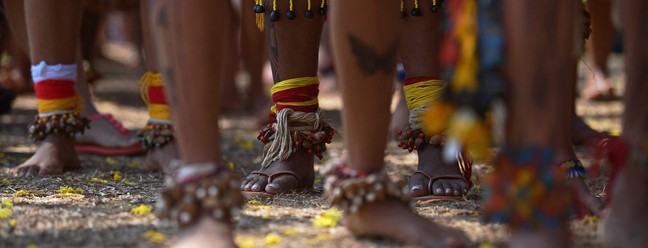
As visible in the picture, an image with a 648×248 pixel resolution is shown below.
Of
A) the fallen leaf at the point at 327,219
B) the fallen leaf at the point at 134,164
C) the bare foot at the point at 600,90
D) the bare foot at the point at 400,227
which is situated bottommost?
the bare foot at the point at 600,90

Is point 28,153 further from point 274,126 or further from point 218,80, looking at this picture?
point 218,80

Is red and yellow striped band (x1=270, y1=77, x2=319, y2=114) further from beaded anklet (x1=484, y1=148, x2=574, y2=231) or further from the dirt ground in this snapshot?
beaded anklet (x1=484, y1=148, x2=574, y2=231)

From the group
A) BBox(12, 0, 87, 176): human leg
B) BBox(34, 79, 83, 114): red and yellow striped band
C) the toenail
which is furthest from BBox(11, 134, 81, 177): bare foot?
the toenail

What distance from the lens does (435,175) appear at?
2572 millimetres

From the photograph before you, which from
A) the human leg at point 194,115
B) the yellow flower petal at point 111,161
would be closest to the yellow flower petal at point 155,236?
the human leg at point 194,115

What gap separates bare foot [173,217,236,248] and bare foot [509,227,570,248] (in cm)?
57

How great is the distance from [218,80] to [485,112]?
1.94 ft

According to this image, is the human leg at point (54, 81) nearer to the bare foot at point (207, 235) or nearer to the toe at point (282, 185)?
the toe at point (282, 185)

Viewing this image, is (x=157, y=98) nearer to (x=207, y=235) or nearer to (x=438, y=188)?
(x=438, y=188)

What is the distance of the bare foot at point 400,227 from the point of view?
1804 millimetres

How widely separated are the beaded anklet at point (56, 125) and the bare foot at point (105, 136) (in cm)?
51

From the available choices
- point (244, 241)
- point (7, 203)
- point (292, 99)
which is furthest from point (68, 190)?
point (244, 241)

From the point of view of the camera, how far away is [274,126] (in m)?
2.73

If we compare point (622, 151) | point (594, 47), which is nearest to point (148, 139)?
point (622, 151)
